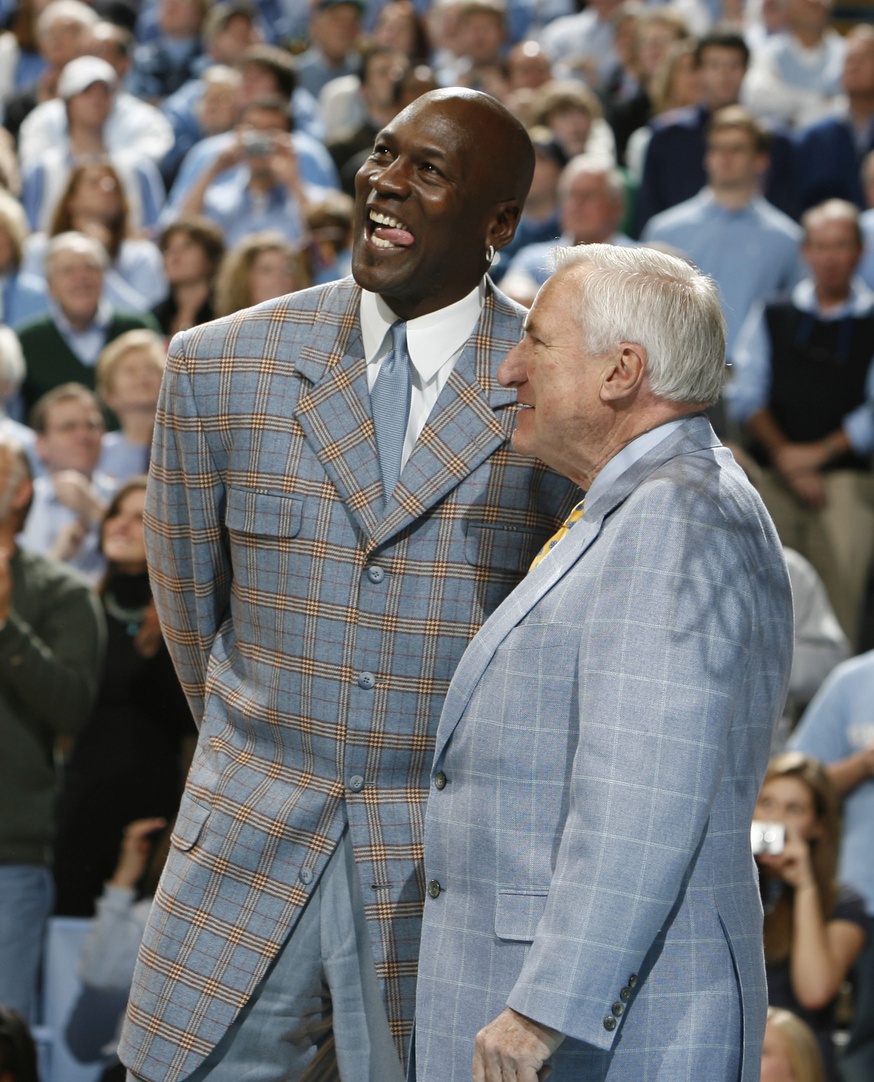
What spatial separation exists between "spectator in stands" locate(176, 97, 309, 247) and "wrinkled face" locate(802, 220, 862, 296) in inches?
78.2

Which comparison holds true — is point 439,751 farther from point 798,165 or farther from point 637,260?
point 798,165

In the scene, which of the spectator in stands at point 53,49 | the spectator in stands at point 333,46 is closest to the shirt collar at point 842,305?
the spectator in stands at point 333,46

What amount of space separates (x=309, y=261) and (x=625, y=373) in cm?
438

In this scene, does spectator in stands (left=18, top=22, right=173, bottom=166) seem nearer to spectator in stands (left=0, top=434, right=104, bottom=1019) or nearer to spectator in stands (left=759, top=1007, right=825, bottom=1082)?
spectator in stands (left=0, top=434, right=104, bottom=1019)

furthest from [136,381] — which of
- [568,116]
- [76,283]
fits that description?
[568,116]

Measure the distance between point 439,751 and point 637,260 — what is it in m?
0.59

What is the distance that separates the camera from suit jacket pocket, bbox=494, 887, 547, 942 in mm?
1918

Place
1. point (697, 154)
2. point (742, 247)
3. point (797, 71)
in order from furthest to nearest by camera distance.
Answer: point (797, 71), point (697, 154), point (742, 247)

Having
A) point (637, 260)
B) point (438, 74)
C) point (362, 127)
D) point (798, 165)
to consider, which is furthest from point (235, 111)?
point (637, 260)

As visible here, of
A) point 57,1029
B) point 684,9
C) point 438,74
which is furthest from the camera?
point 684,9

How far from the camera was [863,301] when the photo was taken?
5941 mm

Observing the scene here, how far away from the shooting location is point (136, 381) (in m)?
5.30

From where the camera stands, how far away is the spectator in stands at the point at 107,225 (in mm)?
6473

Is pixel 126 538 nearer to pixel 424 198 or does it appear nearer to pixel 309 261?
pixel 309 261
